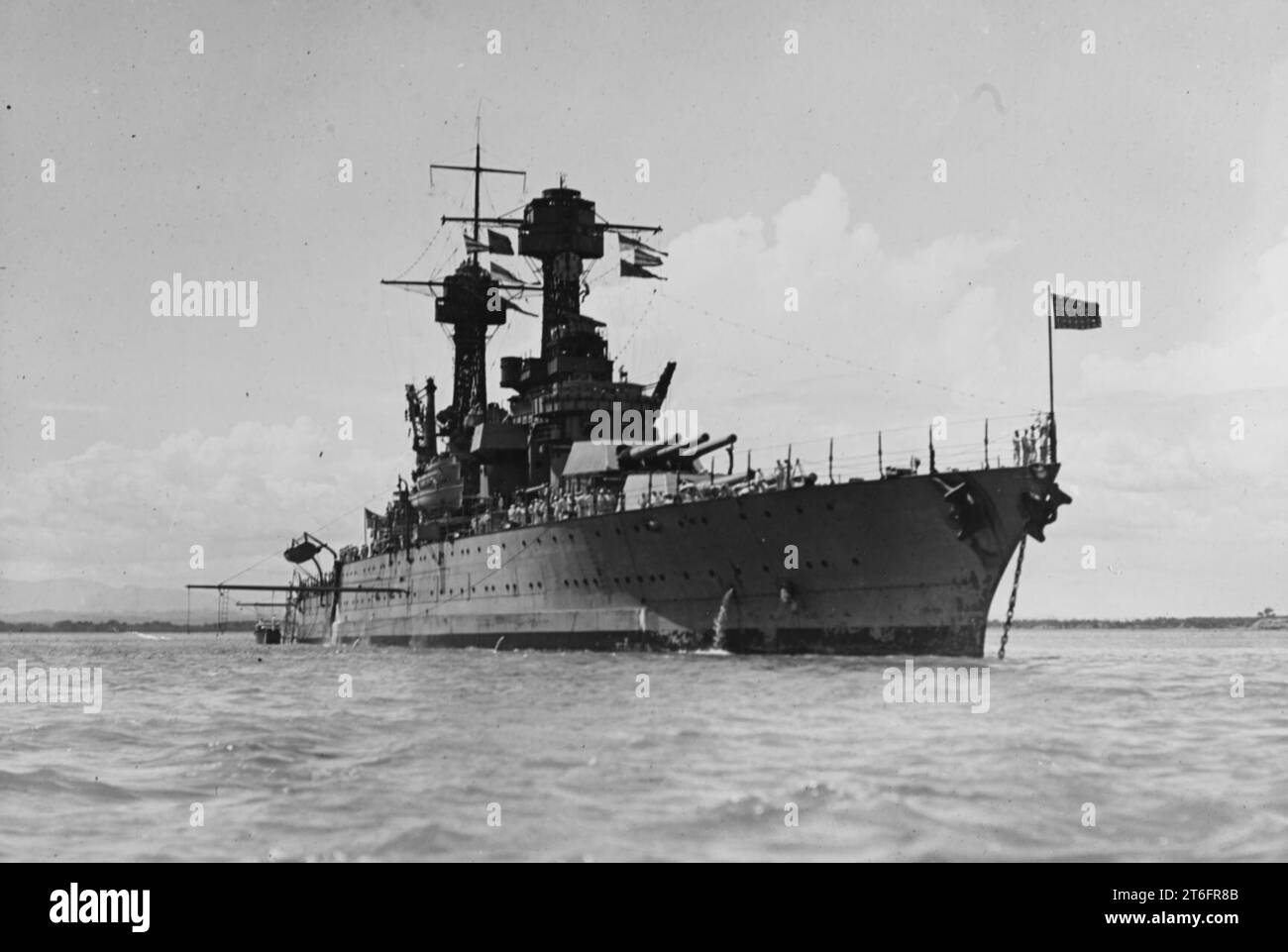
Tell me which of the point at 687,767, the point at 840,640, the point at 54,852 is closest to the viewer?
the point at 54,852

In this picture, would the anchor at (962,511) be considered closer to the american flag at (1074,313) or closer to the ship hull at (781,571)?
the ship hull at (781,571)

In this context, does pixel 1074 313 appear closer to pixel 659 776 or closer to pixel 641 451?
pixel 641 451

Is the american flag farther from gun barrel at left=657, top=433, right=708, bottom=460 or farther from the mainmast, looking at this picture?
the mainmast

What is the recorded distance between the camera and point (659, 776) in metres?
10.7

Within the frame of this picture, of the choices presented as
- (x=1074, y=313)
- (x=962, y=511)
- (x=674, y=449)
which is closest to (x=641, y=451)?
(x=674, y=449)

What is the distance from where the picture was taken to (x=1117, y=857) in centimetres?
793

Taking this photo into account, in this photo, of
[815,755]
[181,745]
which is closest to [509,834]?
[815,755]

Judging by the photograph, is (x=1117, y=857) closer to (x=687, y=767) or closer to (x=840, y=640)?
(x=687, y=767)

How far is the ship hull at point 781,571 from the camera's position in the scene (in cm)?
2345

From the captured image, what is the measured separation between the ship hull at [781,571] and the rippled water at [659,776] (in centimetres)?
458

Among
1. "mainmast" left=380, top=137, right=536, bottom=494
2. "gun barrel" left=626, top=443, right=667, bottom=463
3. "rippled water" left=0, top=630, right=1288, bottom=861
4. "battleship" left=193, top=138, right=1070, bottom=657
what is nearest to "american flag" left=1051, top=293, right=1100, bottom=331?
"battleship" left=193, top=138, right=1070, bottom=657

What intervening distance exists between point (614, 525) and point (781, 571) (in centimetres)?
496

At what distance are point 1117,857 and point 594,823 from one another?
357cm
